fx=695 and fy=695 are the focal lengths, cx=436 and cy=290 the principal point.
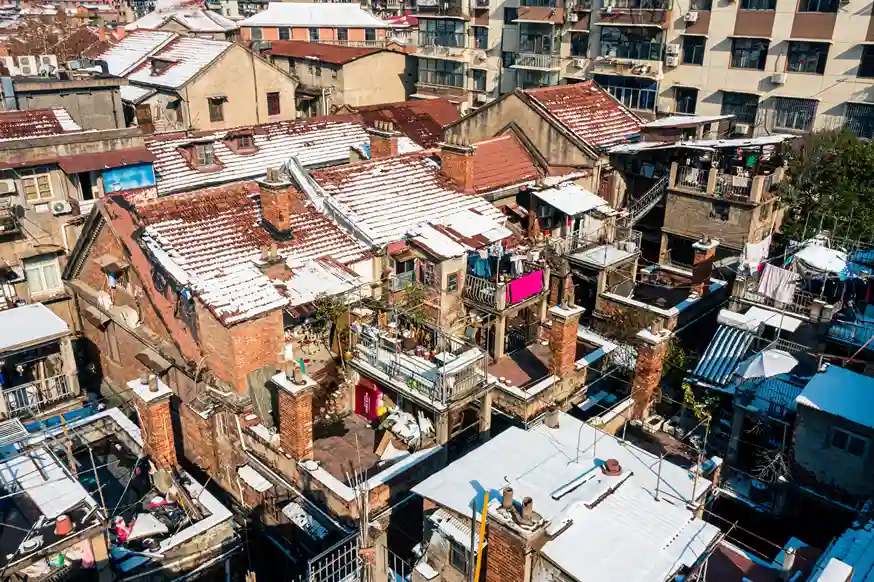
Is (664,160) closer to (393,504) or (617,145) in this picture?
(617,145)

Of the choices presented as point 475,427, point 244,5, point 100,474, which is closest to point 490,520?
point 475,427

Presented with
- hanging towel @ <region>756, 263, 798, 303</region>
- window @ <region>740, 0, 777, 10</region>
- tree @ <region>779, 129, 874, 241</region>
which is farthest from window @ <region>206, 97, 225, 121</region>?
hanging towel @ <region>756, 263, 798, 303</region>

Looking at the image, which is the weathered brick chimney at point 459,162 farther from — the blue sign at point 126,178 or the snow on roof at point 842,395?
the snow on roof at point 842,395

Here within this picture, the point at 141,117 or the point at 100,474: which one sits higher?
the point at 141,117

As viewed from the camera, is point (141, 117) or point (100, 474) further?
point (141, 117)

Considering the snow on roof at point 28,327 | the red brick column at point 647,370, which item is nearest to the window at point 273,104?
the snow on roof at point 28,327

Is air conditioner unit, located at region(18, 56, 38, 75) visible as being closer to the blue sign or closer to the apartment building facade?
the blue sign

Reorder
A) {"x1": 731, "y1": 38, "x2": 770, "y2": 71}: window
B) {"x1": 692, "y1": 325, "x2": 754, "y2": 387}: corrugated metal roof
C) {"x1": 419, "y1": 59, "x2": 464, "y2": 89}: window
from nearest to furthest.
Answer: {"x1": 692, "y1": 325, "x2": 754, "y2": 387}: corrugated metal roof, {"x1": 731, "y1": 38, "x2": 770, "y2": 71}: window, {"x1": 419, "y1": 59, "x2": 464, "y2": 89}: window
